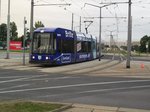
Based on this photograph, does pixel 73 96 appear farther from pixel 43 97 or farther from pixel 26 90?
pixel 26 90

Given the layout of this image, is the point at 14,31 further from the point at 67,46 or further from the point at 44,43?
the point at 44,43

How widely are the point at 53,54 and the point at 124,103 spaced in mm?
23422

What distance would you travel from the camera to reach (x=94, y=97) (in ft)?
53.6

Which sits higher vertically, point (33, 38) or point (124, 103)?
point (33, 38)

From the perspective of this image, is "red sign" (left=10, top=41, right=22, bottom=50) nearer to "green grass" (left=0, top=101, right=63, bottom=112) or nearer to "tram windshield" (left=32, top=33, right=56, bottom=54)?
"tram windshield" (left=32, top=33, right=56, bottom=54)

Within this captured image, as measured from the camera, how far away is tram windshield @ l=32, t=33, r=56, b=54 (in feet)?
124

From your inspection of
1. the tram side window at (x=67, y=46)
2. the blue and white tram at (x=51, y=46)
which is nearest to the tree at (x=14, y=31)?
the tram side window at (x=67, y=46)

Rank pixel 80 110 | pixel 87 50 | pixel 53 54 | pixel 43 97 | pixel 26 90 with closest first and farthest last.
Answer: pixel 80 110
pixel 43 97
pixel 26 90
pixel 53 54
pixel 87 50

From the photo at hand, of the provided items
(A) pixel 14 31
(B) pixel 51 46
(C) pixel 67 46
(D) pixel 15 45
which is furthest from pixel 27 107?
(A) pixel 14 31

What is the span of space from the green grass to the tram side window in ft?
88.6

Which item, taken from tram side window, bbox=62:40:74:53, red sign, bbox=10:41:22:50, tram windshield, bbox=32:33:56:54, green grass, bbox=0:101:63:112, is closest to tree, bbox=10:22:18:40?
red sign, bbox=10:41:22:50

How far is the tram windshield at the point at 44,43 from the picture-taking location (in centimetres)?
3781

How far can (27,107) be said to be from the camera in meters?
12.2

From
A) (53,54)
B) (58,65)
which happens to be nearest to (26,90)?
(53,54)
